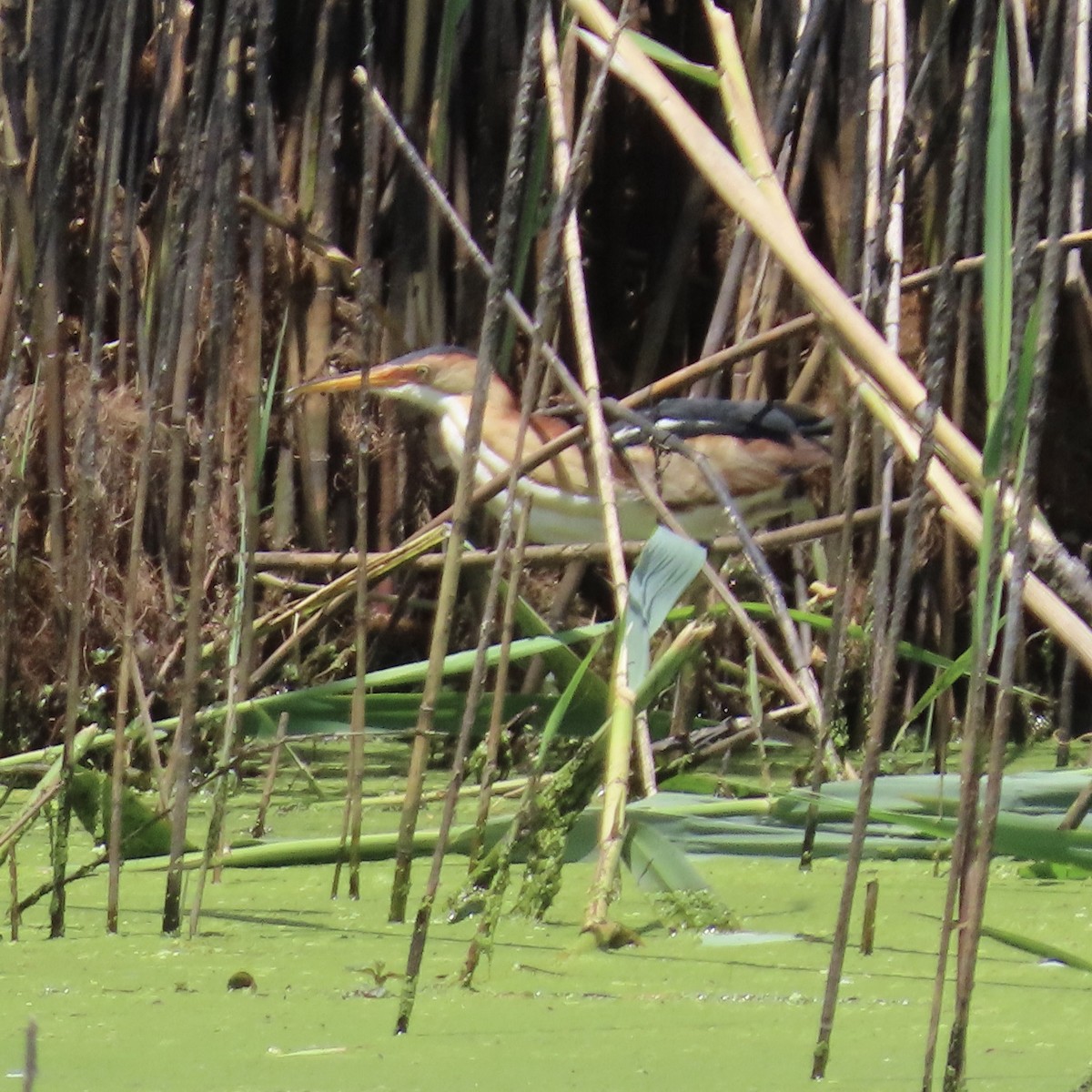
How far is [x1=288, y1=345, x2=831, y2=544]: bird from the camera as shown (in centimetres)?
287

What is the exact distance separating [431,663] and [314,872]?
0.60 meters

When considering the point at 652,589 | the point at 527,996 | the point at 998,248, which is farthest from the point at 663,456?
the point at 998,248

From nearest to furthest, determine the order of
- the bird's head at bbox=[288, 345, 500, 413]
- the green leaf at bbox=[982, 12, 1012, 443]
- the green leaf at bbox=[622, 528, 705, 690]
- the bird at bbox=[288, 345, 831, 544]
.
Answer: the green leaf at bbox=[982, 12, 1012, 443] → the green leaf at bbox=[622, 528, 705, 690] → the bird at bbox=[288, 345, 831, 544] → the bird's head at bbox=[288, 345, 500, 413]

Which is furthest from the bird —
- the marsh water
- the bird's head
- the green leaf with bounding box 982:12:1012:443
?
the green leaf with bounding box 982:12:1012:443

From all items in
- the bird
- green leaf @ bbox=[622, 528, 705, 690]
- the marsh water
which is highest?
the bird

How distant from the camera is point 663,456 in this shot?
115 inches

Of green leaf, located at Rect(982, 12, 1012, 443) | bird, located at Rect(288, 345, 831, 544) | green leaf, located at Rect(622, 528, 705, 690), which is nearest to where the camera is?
green leaf, located at Rect(982, 12, 1012, 443)

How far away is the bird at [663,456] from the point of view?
9.42ft

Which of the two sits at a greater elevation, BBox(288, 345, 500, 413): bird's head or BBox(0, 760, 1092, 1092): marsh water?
BBox(288, 345, 500, 413): bird's head

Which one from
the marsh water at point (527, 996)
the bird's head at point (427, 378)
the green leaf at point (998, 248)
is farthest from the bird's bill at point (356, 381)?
the green leaf at point (998, 248)

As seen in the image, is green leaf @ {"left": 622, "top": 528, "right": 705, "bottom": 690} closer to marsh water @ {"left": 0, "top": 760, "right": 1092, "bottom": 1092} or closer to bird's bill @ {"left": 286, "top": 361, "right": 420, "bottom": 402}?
marsh water @ {"left": 0, "top": 760, "right": 1092, "bottom": 1092}

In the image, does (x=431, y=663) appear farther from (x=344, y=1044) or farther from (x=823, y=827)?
(x=823, y=827)

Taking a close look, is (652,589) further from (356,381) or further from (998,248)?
(356,381)

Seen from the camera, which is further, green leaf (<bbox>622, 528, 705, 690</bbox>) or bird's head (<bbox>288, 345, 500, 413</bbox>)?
bird's head (<bbox>288, 345, 500, 413</bbox>)
